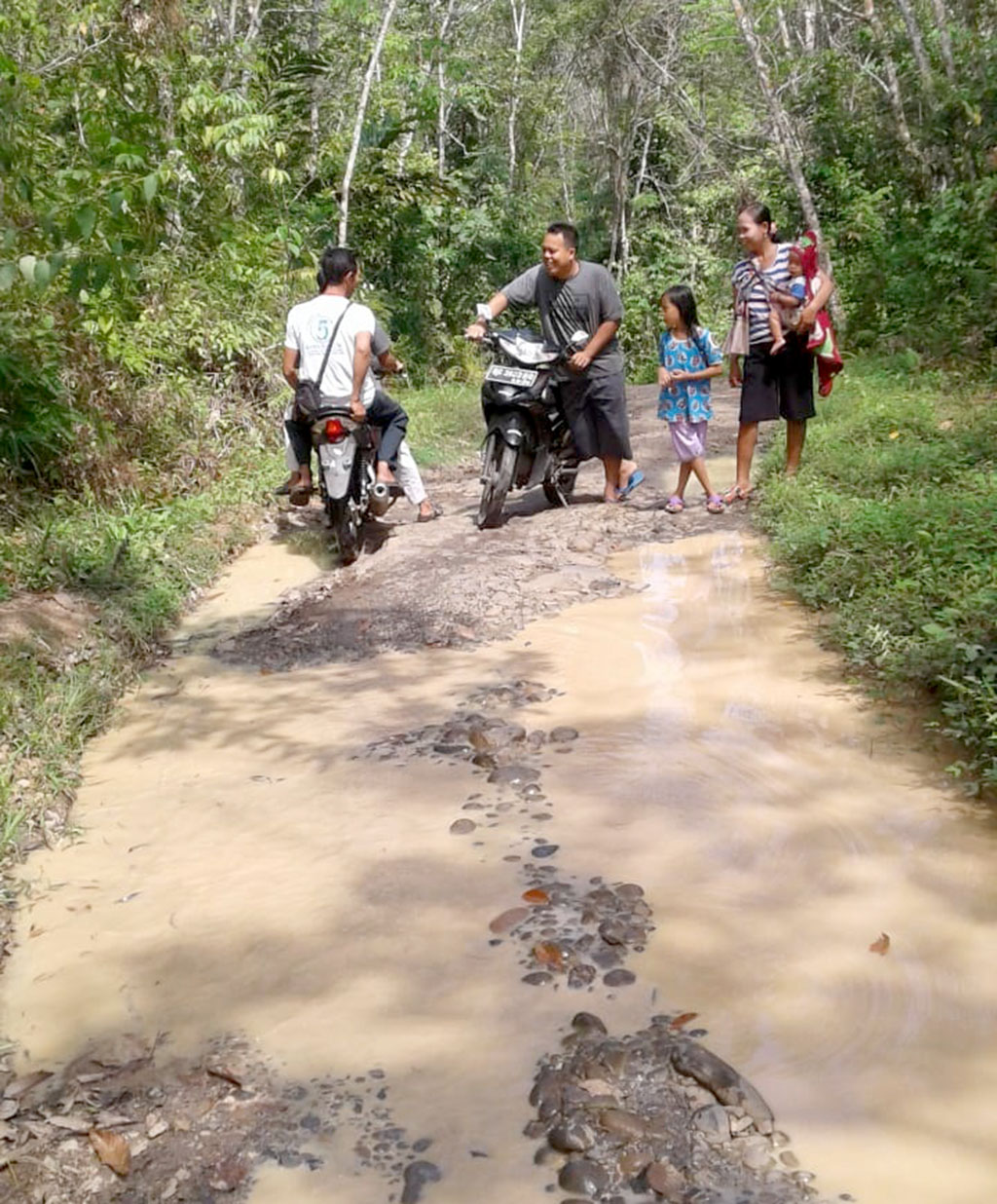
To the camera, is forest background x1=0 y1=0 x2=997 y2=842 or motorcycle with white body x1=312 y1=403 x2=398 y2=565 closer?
forest background x1=0 y1=0 x2=997 y2=842

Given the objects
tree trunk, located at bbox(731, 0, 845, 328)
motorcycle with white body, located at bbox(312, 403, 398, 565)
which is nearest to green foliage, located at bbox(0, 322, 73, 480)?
motorcycle with white body, located at bbox(312, 403, 398, 565)

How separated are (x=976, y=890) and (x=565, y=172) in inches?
949

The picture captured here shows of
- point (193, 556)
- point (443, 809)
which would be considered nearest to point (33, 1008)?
point (443, 809)

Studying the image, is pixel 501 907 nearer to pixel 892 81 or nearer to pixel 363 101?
pixel 363 101

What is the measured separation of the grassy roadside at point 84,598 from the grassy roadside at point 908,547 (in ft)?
9.95

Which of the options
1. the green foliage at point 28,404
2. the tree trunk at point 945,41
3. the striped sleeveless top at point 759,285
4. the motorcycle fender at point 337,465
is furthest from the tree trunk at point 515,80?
the motorcycle fender at point 337,465

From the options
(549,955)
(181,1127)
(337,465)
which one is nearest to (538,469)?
(337,465)

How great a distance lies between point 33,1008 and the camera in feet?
8.86

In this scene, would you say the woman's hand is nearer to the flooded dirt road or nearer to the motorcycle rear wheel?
the motorcycle rear wheel

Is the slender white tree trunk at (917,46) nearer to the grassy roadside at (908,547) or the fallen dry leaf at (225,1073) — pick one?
the grassy roadside at (908,547)

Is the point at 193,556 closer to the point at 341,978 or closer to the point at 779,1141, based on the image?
the point at 341,978

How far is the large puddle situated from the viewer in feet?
7.34

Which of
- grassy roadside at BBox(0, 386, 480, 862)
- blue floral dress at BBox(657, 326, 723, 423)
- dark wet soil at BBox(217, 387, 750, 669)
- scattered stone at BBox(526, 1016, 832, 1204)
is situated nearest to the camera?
scattered stone at BBox(526, 1016, 832, 1204)

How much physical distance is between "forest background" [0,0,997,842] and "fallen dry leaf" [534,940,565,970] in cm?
160
